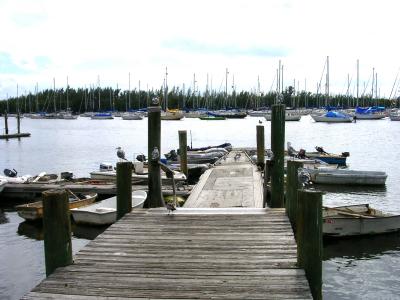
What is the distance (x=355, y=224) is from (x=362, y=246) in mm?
647

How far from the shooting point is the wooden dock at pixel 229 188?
13734 millimetres

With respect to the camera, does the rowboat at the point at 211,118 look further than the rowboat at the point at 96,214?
Yes

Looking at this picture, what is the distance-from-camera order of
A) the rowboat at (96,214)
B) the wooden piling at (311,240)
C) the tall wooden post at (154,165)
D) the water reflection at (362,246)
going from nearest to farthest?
the wooden piling at (311,240)
the tall wooden post at (154,165)
the water reflection at (362,246)
the rowboat at (96,214)

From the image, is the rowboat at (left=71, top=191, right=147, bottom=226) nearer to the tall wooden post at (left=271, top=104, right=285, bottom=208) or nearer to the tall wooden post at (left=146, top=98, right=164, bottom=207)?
the tall wooden post at (left=146, top=98, right=164, bottom=207)

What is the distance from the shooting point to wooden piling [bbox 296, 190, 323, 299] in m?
6.95

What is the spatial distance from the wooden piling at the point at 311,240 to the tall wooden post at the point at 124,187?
13.7 ft

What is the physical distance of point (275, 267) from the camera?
7.05 metres

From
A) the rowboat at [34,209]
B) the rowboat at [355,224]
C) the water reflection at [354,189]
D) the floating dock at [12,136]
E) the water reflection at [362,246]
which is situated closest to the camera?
the water reflection at [362,246]

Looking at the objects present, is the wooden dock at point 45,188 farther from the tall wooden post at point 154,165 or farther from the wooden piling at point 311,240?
the wooden piling at point 311,240

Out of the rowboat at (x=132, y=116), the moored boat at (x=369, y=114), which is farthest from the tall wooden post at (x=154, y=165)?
the rowboat at (x=132, y=116)

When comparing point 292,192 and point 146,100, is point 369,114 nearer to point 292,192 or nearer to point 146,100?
point 146,100

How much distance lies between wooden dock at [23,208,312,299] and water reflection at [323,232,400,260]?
17.4ft

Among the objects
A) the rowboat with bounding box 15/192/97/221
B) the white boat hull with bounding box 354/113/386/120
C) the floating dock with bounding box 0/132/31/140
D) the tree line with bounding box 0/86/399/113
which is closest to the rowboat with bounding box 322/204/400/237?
the rowboat with bounding box 15/192/97/221

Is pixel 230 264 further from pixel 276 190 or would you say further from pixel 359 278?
pixel 359 278
